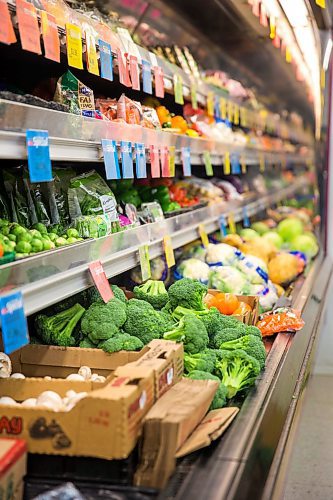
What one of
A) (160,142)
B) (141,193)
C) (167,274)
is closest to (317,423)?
(167,274)

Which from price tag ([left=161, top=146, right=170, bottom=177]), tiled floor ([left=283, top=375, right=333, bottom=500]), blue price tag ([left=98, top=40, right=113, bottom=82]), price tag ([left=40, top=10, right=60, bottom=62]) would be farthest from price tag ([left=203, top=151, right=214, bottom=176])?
price tag ([left=40, top=10, right=60, bottom=62])

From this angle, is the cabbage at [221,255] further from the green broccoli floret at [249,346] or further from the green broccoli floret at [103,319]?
the green broccoli floret at [103,319]

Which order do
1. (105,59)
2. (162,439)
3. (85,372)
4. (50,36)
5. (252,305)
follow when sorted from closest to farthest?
(162,439) < (50,36) < (85,372) < (105,59) < (252,305)

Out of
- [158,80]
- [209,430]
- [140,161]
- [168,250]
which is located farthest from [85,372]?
[158,80]

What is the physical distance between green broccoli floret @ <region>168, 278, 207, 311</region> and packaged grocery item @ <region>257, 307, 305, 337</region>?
1.74ft

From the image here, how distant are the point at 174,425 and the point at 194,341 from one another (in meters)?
0.68

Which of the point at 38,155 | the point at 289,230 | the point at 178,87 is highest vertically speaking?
the point at 178,87

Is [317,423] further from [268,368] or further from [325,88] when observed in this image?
[325,88]

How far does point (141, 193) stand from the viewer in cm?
369

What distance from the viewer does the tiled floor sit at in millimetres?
3405

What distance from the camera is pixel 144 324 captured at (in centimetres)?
240

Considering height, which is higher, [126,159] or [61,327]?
[126,159]

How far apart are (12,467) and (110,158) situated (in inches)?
47.2

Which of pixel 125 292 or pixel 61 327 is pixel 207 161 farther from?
pixel 61 327
